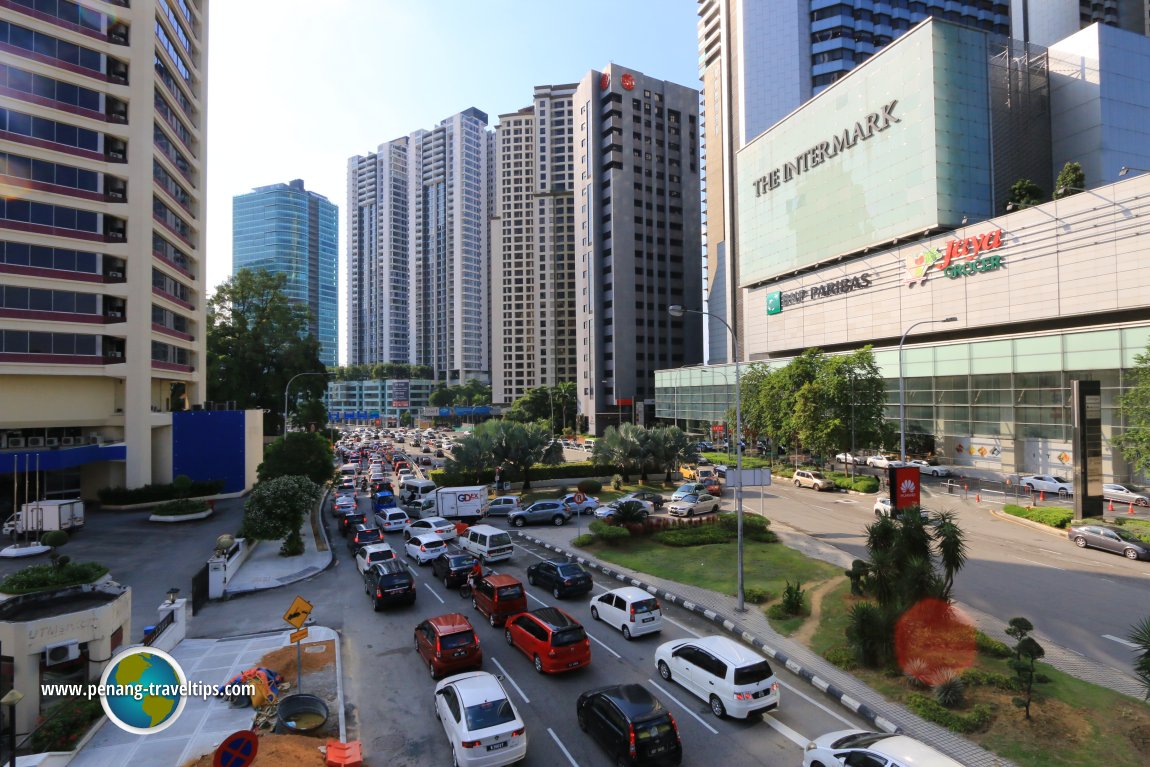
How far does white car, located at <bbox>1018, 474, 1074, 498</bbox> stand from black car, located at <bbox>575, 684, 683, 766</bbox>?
4339 cm

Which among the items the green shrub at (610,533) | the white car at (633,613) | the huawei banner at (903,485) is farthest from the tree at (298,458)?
the huawei banner at (903,485)

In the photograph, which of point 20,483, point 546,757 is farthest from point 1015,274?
point 20,483

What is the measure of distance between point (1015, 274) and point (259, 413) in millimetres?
65078

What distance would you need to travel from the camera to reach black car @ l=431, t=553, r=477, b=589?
73.0 feet

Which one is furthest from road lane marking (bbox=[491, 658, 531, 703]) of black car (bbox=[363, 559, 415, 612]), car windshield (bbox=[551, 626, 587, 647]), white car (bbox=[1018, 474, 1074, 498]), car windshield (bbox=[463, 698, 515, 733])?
white car (bbox=[1018, 474, 1074, 498])

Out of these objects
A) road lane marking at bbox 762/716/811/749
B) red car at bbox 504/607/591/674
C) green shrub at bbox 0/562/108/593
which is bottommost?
road lane marking at bbox 762/716/811/749

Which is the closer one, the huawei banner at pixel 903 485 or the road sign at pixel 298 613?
the road sign at pixel 298 613

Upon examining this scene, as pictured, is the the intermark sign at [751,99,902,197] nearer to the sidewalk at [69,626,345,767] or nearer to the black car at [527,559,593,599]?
the black car at [527,559,593,599]

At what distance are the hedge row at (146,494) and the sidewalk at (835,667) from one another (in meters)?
33.7

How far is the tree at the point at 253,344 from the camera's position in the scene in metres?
63.0

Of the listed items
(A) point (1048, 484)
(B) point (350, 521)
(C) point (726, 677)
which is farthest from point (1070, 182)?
(B) point (350, 521)

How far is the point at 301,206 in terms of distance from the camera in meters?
170

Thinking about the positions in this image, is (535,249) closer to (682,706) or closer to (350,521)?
(350,521)

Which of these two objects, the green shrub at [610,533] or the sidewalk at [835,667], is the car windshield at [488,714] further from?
the green shrub at [610,533]
